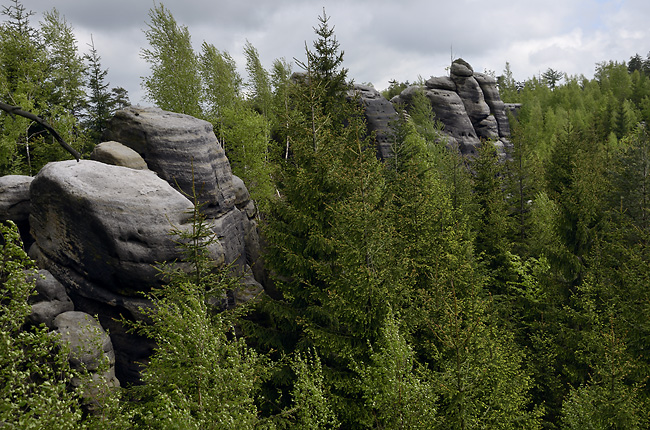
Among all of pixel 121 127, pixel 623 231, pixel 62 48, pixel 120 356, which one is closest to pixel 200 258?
pixel 120 356

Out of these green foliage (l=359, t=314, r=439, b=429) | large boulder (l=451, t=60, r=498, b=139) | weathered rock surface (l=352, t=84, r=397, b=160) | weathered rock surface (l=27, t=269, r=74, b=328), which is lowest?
green foliage (l=359, t=314, r=439, b=429)

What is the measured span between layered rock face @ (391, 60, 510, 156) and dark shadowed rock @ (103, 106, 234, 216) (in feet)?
104

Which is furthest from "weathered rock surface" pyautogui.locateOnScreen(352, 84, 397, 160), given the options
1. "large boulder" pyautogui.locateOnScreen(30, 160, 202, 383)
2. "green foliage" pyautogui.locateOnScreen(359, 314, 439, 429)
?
"green foliage" pyautogui.locateOnScreen(359, 314, 439, 429)

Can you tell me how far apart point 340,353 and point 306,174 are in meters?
5.97

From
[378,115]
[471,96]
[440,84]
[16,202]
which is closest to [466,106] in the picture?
[471,96]

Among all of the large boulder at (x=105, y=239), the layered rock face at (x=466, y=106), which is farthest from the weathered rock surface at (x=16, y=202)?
the layered rock face at (x=466, y=106)

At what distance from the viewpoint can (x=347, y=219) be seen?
12211 millimetres

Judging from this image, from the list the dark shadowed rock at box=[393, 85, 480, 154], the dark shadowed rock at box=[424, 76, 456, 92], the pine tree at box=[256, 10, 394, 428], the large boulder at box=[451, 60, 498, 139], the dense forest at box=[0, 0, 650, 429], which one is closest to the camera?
the dense forest at box=[0, 0, 650, 429]

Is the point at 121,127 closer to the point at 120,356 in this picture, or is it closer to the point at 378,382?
the point at 120,356

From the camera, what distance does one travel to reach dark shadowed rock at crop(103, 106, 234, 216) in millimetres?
20438

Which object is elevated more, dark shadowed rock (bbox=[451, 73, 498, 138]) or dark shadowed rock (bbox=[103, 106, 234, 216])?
dark shadowed rock (bbox=[451, 73, 498, 138])

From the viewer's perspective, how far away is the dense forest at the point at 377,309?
8.52 m

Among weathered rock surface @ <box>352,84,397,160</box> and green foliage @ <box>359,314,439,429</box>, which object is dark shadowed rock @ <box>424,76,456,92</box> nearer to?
weathered rock surface @ <box>352,84,397,160</box>

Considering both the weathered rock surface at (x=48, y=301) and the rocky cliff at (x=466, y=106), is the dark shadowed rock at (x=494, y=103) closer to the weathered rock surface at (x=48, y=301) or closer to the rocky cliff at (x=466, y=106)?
the rocky cliff at (x=466, y=106)
